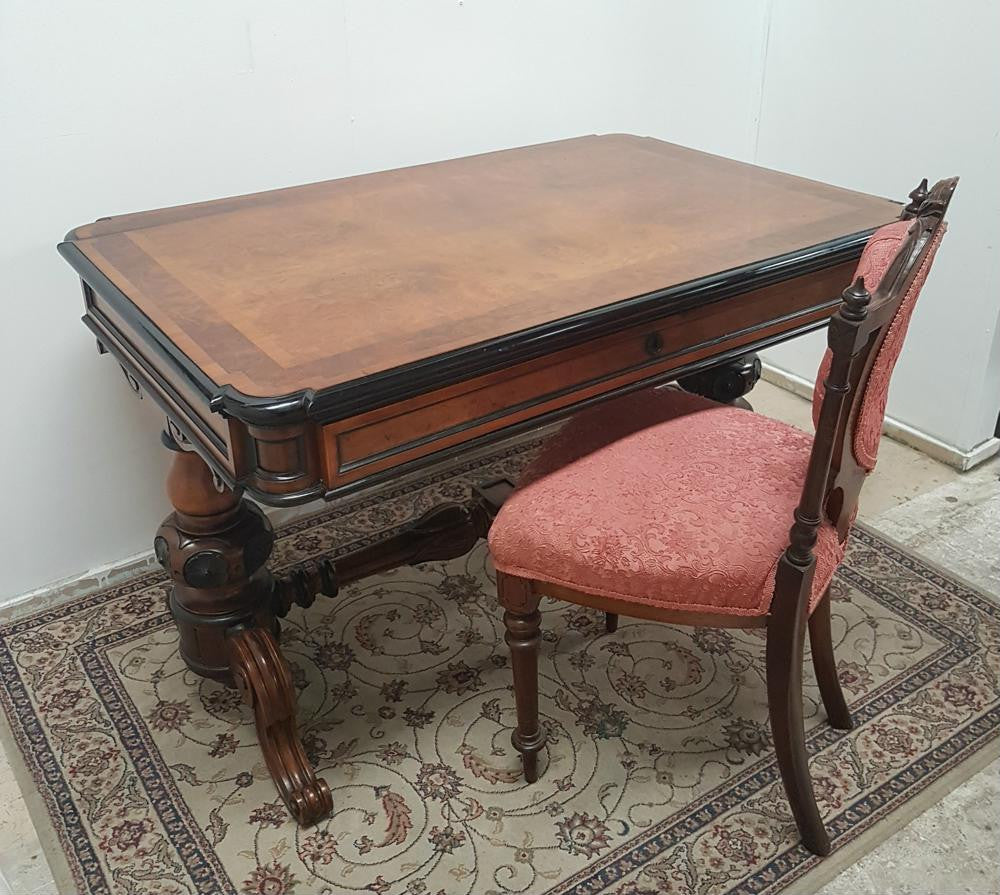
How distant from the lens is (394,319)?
141cm

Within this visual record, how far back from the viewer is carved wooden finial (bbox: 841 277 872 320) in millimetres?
1197

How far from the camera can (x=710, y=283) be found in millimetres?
1535

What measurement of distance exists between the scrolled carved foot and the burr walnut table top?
1.84ft

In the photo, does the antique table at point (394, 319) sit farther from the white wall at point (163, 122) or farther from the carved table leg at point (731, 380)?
the carved table leg at point (731, 380)

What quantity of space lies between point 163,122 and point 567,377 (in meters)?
0.98

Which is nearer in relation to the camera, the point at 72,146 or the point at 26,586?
the point at 72,146

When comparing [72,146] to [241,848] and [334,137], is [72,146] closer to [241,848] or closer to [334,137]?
[334,137]

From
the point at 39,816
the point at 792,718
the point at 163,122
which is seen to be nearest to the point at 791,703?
the point at 792,718

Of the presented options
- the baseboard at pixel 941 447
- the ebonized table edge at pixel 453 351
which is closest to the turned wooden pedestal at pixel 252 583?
the ebonized table edge at pixel 453 351

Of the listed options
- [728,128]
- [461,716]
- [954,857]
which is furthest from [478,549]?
[728,128]

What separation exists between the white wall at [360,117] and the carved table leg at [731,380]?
2.28 feet

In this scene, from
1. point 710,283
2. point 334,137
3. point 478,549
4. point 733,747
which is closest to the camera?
point 710,283

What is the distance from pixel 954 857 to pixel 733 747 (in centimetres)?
37

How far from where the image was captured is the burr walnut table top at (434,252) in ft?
4.46
